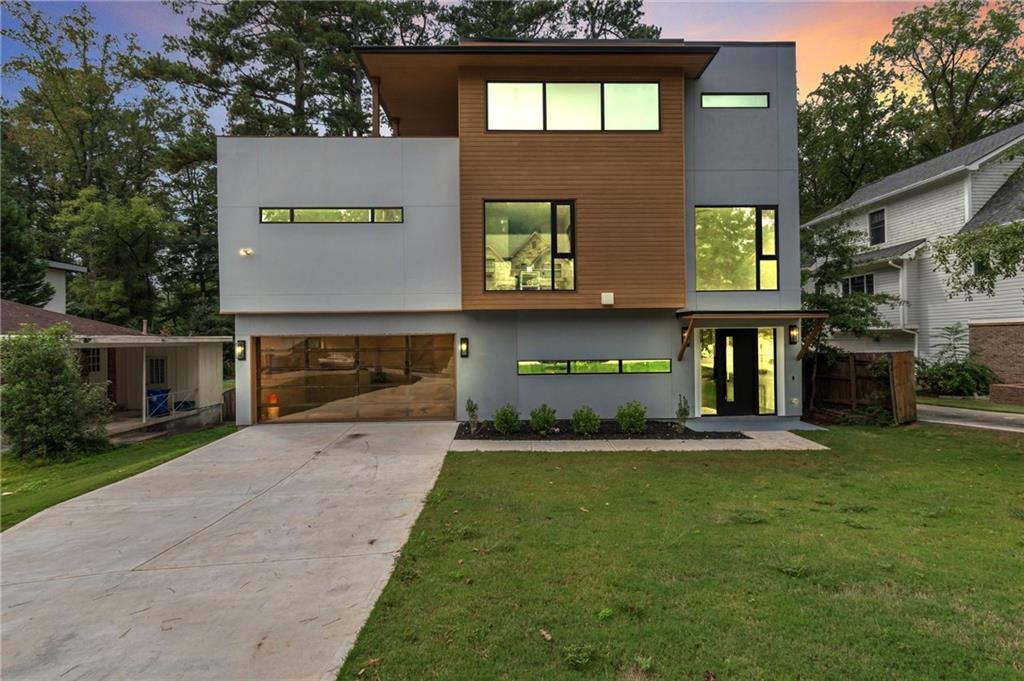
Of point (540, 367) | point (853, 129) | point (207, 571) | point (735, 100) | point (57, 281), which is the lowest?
point (207, 571)

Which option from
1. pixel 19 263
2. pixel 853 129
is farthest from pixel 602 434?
pixel 853 129

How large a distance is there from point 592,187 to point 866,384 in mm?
7691

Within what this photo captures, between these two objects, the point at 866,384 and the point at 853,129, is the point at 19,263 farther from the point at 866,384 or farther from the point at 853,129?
the point at 853,129

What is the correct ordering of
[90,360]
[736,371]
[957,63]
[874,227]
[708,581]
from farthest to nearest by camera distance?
[957,63] < [874,227] < [90,360] < [736,371] < [708,581]

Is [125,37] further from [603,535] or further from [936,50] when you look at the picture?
[936,50]

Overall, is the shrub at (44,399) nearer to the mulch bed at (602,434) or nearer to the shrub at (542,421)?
the mulch bed at (602,434)

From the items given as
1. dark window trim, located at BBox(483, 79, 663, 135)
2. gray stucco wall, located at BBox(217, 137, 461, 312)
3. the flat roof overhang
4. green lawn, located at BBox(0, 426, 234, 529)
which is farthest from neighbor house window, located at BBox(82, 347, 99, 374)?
dark window trim, located at BBox(483, 79, 663, 135)

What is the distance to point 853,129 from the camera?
25.2m

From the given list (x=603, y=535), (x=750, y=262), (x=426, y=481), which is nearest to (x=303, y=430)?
(x=426, y=481)

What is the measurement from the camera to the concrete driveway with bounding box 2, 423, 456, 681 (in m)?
2.81

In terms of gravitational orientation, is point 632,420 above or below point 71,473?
above

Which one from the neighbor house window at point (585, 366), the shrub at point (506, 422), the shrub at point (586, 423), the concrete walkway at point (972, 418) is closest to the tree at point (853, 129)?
the concrete walkway at point (972, 418)

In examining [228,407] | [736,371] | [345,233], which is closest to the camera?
[345,233]

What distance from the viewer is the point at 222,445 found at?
862cm
